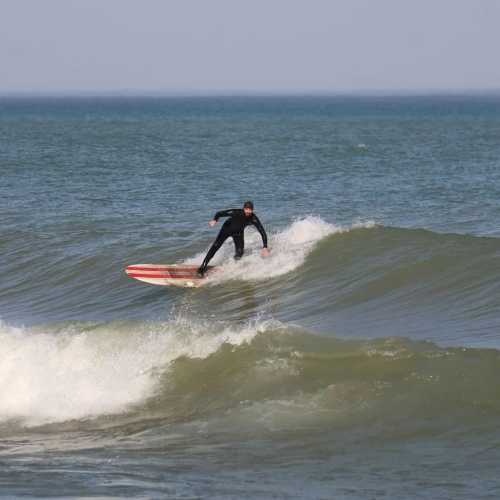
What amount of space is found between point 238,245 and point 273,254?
1502 mm

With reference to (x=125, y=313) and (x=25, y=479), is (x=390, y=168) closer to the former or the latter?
(x=125, y=313)

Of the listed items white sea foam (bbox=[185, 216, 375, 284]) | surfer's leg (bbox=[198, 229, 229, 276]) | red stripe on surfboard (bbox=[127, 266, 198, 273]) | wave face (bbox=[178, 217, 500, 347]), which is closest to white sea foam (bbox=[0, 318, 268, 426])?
wave face (bbox=[178, 217, 500, 347])

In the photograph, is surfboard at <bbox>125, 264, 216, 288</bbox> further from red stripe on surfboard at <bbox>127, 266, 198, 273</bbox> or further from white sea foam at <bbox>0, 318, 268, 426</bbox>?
white sea foam at <bbox>0, 318, 268, 426</bbox>

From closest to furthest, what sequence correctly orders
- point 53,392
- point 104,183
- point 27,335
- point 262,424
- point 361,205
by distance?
point 262,424
point 53,392
point 27,335
point 361,205
point 104,183

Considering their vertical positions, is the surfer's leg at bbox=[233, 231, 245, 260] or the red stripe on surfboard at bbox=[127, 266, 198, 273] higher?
the surfer's leg at bbox=[233, 231, 245, 260]

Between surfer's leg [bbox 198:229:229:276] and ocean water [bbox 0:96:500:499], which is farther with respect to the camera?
surfer's leg [bbox 198:229:229:276]

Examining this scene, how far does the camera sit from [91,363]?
13.7m

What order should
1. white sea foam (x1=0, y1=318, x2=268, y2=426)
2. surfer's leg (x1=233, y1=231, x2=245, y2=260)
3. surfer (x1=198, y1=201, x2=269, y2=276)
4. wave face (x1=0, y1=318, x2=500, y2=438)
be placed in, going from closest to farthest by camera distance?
wave face (x1=0, y1=318, x2=500, y2=438) < white sea foam (x1=0, y1=318, x2=268, y2=426) < surfer (x1=198, y1=201, x2=269, y2=276) < surfer's leg (x1=233, y1=231, x2=245, y2=260)

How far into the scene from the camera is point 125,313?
60.6 feet

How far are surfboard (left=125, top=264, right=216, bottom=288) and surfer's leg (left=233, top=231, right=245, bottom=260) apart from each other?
0.56 m

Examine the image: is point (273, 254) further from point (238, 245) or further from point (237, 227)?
point (237, 227)

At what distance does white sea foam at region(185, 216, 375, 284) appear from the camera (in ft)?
64.3

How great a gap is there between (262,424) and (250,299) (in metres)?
7.07

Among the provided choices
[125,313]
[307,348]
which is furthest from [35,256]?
[307,348]
